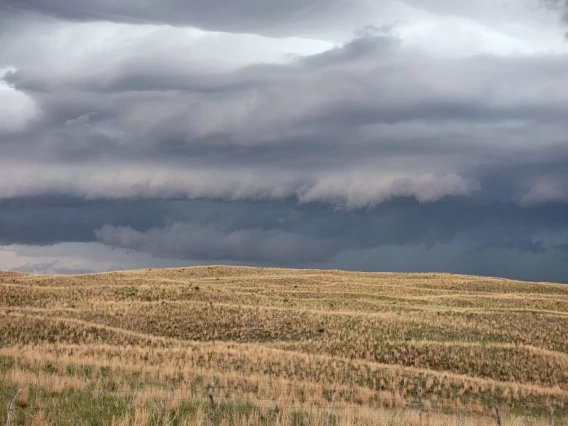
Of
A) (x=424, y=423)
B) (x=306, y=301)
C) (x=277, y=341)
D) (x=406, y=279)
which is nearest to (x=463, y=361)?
(x=277, y=341)

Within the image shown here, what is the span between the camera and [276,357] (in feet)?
114

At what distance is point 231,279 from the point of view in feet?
322

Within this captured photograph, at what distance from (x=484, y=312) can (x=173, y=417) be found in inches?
2083

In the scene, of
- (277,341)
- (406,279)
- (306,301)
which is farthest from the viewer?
(406,279)

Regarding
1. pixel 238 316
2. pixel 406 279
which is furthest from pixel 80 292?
pixel 406 279

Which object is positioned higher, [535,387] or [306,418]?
[306,418]

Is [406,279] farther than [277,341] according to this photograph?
Yes

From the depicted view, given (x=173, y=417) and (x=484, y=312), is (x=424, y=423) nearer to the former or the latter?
(x=173, y=417)

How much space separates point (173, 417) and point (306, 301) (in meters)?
53.8

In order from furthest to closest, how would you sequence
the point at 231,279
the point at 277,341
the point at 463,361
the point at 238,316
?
the point at 231,279 → the point at 238,316 → the point at 277,341 → the point at 463,361

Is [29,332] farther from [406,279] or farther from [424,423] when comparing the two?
[406,279]

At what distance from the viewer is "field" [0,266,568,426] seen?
53.4 ft

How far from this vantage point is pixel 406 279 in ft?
369

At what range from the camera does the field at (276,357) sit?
53.4 ft
